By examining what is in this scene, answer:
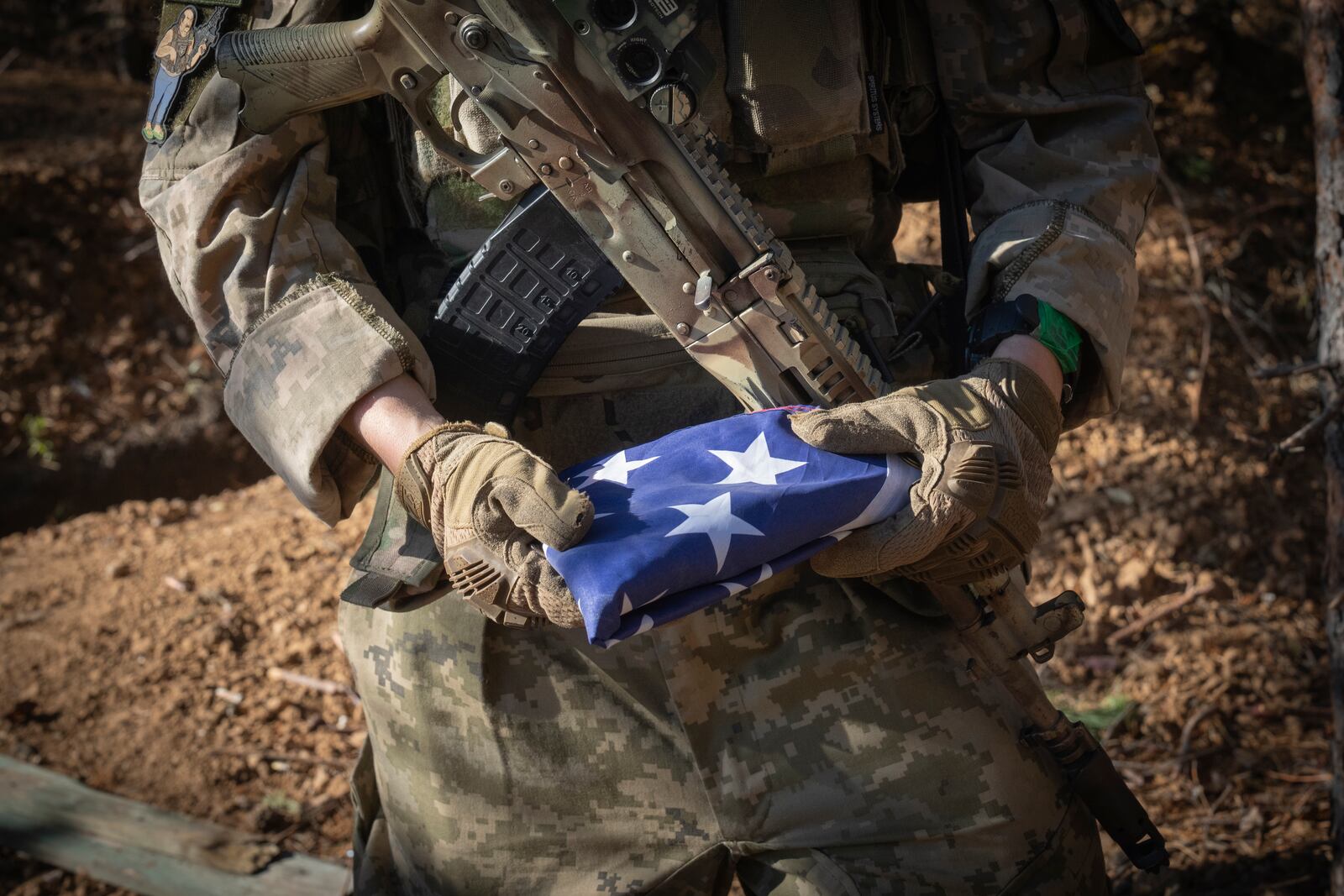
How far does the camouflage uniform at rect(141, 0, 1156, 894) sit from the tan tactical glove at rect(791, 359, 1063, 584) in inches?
7.2

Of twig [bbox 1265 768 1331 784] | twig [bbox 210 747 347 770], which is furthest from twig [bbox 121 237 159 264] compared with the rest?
twig [bbox 1265 768 1331 784]

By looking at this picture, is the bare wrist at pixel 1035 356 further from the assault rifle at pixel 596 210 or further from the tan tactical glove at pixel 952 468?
the assault rifle at pixel 596 210

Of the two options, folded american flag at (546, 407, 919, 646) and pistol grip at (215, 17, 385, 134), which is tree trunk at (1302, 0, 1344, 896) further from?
pistol grip at (215, 17, 385, 134)

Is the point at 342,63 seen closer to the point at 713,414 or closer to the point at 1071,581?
the point at 713,414

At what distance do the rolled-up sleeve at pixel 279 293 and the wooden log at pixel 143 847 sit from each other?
53.7 inches

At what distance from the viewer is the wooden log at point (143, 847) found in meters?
2.59

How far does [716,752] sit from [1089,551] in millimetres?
2065

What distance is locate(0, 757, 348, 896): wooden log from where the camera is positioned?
2.59 meters

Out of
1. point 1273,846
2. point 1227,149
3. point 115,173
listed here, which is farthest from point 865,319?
point 115,173

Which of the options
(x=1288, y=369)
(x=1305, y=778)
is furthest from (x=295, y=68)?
(x=1305, y=778)

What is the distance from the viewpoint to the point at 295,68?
1.47 m

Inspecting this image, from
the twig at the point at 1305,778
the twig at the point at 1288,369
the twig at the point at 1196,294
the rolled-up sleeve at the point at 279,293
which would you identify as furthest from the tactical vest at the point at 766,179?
the twig at the point at 1196,294

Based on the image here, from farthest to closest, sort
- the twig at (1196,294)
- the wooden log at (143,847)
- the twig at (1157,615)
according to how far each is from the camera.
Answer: the twig at (1196,294) → the twig at (1157,615) → the wooden log at (143,847)

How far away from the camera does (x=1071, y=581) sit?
3330 millimetres
